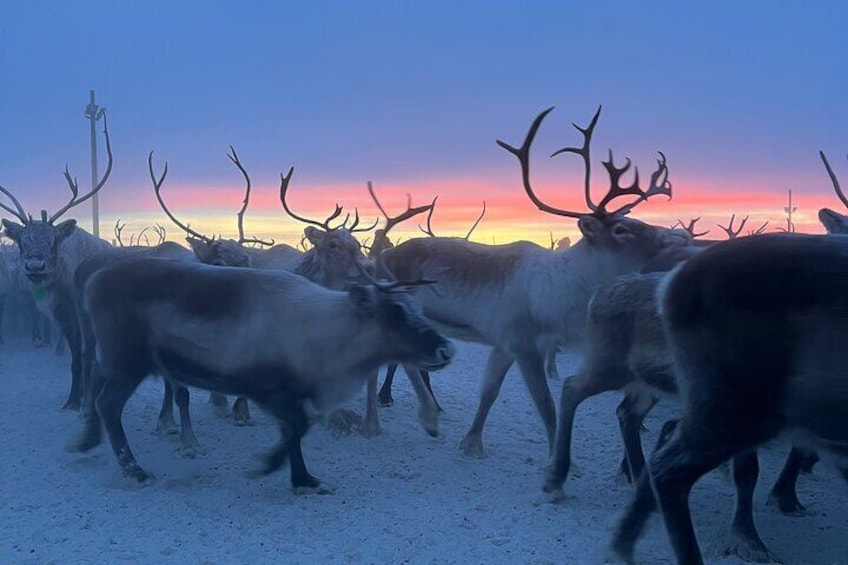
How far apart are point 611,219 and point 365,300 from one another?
6.96ft

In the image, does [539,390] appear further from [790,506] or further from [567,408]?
[790,506]

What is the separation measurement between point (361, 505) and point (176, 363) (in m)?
1.69

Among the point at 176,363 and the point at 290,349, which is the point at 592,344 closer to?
the point at 290,349

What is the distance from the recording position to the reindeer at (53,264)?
26.3 feet

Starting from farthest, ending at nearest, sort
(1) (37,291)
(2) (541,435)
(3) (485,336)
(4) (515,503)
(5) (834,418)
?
(1) (37,291) → (2) (541,435) → (3) (485,336) → (4) (515,503) → (5) (834,418)

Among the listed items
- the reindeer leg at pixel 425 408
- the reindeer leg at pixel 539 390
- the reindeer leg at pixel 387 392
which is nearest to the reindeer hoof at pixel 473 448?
the reindeer leg at pixel 425 408

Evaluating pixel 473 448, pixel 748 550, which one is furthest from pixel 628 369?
pixel 473 448

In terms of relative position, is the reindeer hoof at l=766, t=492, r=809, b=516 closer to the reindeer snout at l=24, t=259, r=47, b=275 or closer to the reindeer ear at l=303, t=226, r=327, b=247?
the reindeer ear at l=303, t=226, r=327, b=247

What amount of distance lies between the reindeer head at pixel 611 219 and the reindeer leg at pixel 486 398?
4.09ft

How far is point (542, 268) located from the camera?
634 cm

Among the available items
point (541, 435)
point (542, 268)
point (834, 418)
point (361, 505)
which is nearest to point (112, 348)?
point (361, 505)

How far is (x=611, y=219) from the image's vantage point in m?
6.11

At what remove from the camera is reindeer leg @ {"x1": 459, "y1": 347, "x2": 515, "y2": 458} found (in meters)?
6.47

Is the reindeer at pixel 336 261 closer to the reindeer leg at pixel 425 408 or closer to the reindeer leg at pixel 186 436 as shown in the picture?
the reindeer leg at pixel 425 408
